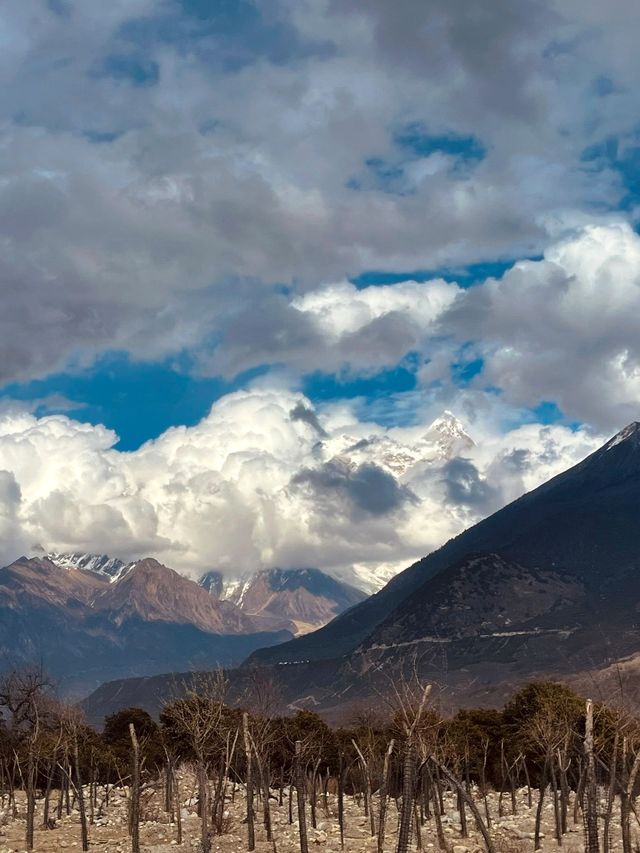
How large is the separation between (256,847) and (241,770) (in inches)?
2023

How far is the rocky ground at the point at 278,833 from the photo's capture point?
70688mm

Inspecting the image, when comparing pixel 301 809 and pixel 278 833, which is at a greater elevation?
pixel 301 809

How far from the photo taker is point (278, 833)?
268 feet

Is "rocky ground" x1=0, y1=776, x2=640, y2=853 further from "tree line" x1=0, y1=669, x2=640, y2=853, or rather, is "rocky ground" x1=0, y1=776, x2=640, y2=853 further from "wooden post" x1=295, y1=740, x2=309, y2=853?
"wooden post" x1=295, y1=740, x2=309, y2=853

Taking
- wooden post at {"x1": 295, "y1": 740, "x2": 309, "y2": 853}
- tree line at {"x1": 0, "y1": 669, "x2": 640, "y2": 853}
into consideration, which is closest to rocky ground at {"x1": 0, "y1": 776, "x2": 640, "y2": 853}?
tree line at {"x1": 0, "y1": 669, "x2": 640, "y2": 853}

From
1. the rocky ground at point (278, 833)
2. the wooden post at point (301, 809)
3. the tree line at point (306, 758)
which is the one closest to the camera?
the wooden post at point (301, 809)

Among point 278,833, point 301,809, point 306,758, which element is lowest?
point 278,833

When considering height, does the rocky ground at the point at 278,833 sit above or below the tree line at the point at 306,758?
below

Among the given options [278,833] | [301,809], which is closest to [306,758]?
[278,833]

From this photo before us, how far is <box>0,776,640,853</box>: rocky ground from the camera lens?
7069 centimetres

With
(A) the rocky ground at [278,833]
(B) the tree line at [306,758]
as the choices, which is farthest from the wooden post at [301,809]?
(A) the rocky ground at [278,833]

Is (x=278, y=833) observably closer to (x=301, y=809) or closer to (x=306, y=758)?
(x=306, y=758)

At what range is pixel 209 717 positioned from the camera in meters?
71.6

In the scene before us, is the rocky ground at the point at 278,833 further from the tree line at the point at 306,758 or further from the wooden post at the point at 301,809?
the wooden post at the point at 301,809
